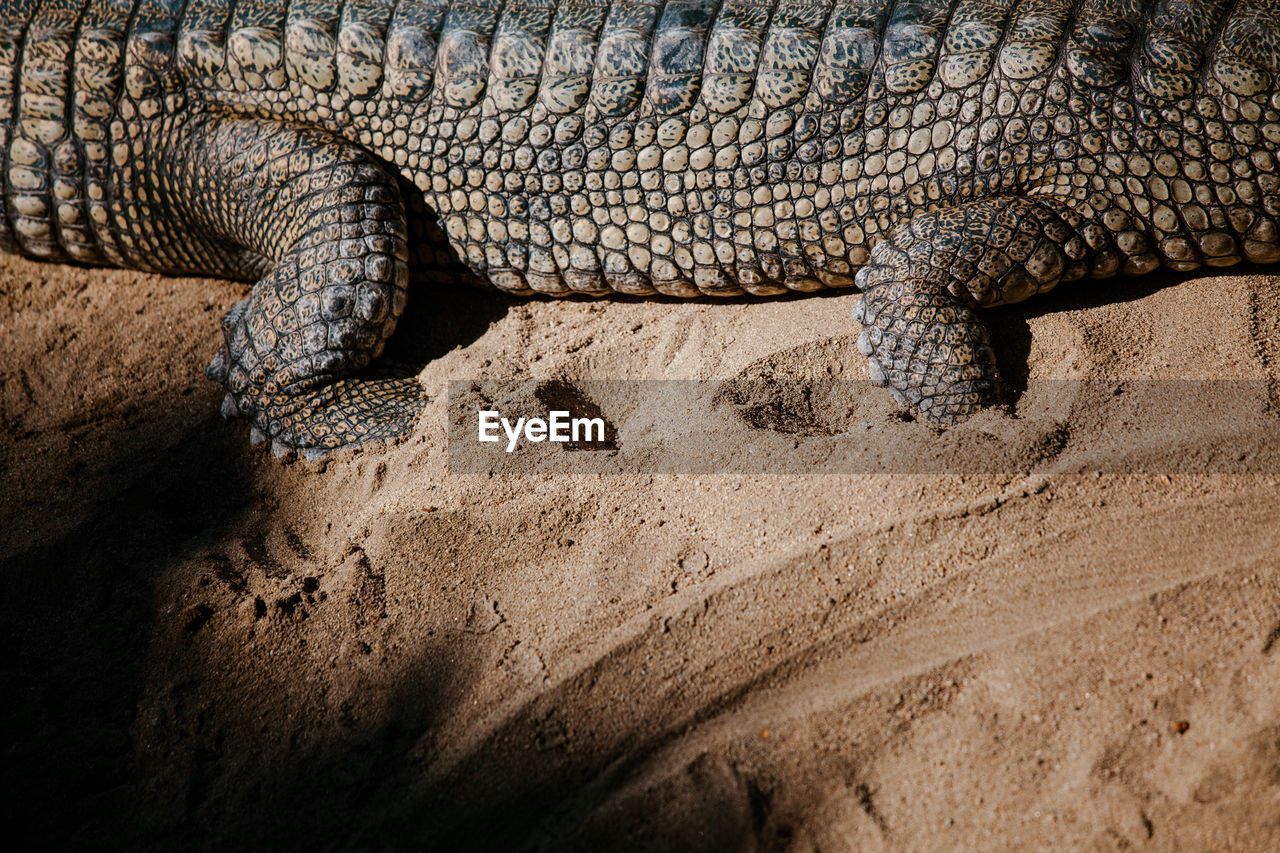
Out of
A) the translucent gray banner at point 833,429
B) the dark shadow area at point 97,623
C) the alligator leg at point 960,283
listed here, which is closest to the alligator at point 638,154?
the alligator leg at point 960,283

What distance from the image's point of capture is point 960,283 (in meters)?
3.05

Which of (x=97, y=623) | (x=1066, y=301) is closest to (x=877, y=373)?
(x=1066, y=301)

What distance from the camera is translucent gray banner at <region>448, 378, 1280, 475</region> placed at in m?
2.69

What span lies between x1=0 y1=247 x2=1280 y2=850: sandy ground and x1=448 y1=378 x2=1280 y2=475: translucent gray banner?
0.01 m

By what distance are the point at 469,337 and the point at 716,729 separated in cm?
199

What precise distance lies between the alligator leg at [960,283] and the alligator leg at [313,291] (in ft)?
5.72

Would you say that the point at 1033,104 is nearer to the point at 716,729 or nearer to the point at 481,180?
the point at 481,180

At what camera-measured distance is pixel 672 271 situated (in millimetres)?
3438

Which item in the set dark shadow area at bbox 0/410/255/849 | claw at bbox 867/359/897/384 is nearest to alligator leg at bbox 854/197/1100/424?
claw at bbox 867/359/897/384

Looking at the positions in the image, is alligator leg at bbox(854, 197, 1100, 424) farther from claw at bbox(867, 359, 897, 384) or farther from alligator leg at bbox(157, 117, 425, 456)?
alligator leg at bbox(157, 117, 425, 456)

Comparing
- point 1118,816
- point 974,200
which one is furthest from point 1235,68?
point 1118,816

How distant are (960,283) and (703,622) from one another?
1.49 m

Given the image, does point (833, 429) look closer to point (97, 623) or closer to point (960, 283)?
point (960, 283)

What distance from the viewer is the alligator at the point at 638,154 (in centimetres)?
298
